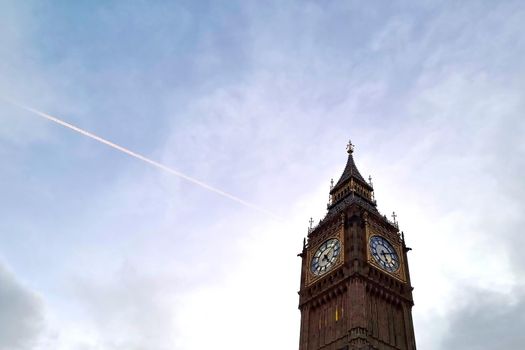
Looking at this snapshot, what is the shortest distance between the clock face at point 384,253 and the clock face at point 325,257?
15.9 ft

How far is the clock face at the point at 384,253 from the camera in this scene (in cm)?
7700

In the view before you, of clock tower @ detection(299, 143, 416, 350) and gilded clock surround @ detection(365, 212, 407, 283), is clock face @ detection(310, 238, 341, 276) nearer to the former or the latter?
clock tower @ detection(299, 143, 416, 350)

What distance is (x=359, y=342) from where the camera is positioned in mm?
65562

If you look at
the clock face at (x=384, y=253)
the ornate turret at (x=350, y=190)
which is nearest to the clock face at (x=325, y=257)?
the clock face at (x=384, y=253)

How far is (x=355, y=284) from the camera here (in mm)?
71312

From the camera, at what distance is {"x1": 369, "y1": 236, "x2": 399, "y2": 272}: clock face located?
77000mm

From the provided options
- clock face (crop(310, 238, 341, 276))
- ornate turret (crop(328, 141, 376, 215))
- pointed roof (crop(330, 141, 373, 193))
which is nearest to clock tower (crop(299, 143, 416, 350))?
clock face (crop(310, 238, 341, 276))

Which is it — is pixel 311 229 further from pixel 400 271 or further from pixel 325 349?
pixel 325 349

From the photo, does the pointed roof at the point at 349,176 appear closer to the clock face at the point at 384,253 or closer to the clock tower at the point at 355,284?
the clock tower at the point at 355,284

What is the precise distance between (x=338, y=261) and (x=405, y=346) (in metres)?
13.5

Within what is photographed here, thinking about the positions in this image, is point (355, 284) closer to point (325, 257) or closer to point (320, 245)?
point (325, 257)

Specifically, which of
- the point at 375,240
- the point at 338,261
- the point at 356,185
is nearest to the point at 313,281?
the point at 338,261

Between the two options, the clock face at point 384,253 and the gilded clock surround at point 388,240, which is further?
the clock face at point 384,253

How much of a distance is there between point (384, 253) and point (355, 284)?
9696mm
